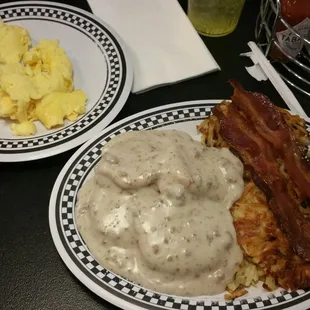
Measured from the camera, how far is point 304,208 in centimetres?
138

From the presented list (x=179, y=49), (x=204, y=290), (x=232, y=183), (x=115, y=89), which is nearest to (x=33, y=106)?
(x=115, y=89)

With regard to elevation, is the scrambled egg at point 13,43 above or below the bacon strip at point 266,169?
below

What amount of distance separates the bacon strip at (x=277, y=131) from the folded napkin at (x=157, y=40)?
361 mm

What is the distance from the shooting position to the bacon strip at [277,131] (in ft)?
4.56

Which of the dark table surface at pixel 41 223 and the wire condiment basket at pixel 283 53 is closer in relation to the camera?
the dark table surface at pixel 41 223

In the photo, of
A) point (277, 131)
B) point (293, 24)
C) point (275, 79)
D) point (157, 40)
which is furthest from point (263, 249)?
point (157, 40)

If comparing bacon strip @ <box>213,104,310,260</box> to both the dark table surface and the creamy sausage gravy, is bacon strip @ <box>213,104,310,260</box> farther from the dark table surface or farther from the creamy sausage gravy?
the dark table surface

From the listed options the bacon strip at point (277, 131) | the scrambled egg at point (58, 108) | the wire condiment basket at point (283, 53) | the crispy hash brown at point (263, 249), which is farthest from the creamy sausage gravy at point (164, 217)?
the wire condiment basket at point (283, 53)

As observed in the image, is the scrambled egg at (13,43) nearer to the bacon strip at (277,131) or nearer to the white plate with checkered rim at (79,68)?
the white plate with checkered rim at (79,68)

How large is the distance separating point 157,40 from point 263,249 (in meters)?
1.00

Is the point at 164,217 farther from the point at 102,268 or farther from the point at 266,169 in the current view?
the point at 266,169

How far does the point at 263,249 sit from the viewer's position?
4.29 feet

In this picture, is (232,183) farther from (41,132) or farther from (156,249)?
(41,132)

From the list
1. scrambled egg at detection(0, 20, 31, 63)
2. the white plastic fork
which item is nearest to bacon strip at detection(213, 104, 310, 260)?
the white plastic fork
